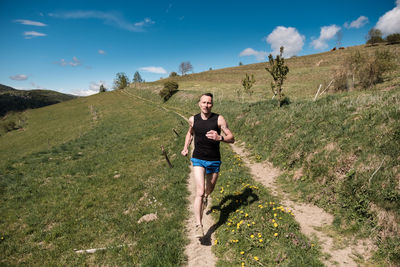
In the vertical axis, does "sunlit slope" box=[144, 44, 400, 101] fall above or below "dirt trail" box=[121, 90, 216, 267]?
above

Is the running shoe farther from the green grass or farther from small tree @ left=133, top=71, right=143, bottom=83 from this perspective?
small tree @ left=133, top=71, right=143, bottom=83

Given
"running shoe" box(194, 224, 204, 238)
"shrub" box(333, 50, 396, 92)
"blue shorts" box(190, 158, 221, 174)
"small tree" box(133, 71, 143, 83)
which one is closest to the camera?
"blue shorts" box(190, 158, 221, 174)

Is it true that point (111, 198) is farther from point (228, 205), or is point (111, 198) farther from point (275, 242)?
point (275, 242)

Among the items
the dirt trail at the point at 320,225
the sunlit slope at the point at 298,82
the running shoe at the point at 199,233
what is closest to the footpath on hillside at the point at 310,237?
the dirt trail at the point at 320,225

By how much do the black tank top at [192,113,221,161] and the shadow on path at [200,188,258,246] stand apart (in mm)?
2442

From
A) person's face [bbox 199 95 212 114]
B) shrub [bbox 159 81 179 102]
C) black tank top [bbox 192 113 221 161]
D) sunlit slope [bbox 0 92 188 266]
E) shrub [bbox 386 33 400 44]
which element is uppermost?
shrub [bbox 386 33 400 44]

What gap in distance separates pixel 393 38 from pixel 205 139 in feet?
327

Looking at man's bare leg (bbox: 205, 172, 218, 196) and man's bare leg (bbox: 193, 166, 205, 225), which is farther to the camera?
man's bare leg (bbox: 205, 172, 218, 196)

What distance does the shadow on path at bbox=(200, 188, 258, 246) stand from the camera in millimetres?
5773

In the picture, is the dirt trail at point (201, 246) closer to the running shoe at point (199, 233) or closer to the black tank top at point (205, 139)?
the running shoe at point (199, 233)

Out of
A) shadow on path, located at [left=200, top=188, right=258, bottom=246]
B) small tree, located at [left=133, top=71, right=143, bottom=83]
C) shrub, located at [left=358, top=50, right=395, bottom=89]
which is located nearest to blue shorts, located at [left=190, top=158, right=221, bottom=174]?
shadow on path, located at [left=200, top=188, right=258, bottom=246]

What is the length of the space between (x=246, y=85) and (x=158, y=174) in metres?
23.6

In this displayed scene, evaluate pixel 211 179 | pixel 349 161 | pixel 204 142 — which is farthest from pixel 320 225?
pixel 204 142

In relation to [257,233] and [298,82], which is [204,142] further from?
[298,82]
